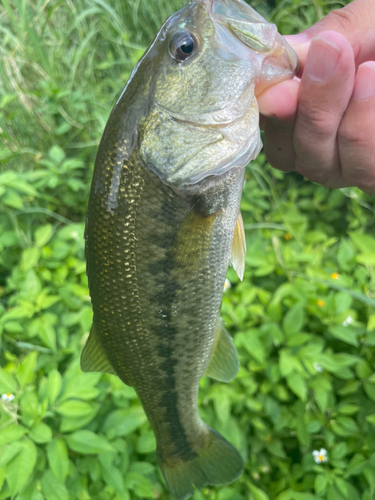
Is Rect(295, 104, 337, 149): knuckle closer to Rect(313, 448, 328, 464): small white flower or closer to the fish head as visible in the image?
the fish head

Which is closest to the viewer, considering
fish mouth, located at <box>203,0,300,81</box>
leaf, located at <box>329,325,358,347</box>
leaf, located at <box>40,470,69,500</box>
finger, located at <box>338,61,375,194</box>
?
fish mouth, located at <box>203,0,300,81</box>

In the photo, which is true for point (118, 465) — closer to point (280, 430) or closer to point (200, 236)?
point (280, 430)

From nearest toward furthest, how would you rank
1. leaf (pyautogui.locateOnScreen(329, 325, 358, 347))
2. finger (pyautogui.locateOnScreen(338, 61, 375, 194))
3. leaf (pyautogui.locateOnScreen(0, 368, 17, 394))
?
finger (pyautogui.locateOnScreen(338, 61, 375, 194)), leaf (pyautogui.locateOnScreen(0, 368, 17, 394)), leaf (pyautogui.locateOnScreen(329, 325, 358, 347))

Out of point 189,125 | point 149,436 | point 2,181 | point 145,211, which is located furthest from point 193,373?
point 2,181

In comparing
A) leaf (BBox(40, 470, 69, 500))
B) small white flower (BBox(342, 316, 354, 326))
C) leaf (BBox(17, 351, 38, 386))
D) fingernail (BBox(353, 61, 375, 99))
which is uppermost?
fingernail (BBox(353, 61, 375, 99))

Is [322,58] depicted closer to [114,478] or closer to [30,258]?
[114,478]

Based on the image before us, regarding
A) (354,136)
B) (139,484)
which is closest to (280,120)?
(354,136)

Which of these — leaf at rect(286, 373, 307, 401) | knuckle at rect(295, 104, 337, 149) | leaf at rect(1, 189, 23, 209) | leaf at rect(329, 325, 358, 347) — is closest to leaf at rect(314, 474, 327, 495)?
leaf at rect(286, 373, 307, 401)

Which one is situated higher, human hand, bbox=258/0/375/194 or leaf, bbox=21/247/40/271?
human hand, bbox=258/0/375/194
